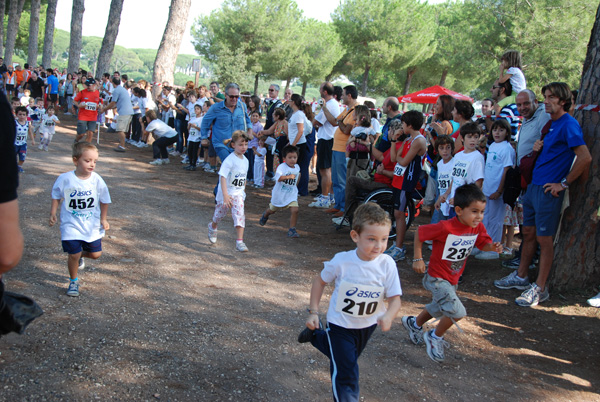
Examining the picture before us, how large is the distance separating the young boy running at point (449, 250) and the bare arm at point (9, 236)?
2.94 m

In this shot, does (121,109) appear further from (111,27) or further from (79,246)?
(79,246)

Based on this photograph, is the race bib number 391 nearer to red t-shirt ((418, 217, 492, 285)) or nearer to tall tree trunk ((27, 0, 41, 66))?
red t-shirt ((418, 217, 492, 285))

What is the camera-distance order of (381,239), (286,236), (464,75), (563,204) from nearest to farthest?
(381,239) → (563,204) → (286,236) → (464,75)

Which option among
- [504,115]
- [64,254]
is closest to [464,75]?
[504,115]

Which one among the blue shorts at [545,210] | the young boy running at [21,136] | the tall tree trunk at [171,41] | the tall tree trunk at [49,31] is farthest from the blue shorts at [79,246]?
the tall tree trunk at [49,31]

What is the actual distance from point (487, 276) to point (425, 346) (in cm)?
227

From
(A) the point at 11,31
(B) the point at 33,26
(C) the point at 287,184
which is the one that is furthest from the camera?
(A) the point at 11,31

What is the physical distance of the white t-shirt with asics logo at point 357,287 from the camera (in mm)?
3258

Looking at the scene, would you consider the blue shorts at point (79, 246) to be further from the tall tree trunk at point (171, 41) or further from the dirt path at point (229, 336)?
the tall tree trunk at point (171, 41)

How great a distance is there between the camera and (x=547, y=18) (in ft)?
98.2

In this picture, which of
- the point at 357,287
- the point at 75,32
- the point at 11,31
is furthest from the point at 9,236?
the point at 11,31

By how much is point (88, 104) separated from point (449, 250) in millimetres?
11943

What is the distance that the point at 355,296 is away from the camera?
3.25 m

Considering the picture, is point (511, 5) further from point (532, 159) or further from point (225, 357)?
point (225, 357)
